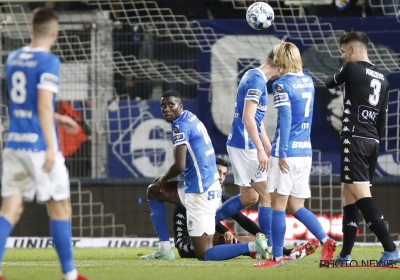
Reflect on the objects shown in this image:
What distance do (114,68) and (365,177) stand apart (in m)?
6.71

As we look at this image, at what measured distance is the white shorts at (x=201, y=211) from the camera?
8781 mm

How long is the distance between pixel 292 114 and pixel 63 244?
290cm

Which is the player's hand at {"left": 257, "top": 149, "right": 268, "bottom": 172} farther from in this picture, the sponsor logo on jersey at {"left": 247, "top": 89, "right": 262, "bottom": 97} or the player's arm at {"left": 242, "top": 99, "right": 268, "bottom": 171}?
the sponsor logo on jersey at {"left": 247, "top": 89, "right": 262, "bottom": 97}

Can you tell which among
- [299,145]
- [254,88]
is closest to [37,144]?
[299,145]

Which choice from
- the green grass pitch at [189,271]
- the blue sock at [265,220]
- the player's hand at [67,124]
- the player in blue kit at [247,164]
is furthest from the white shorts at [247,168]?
the player's hand at [67,124]

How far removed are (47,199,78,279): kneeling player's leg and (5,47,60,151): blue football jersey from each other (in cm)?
44

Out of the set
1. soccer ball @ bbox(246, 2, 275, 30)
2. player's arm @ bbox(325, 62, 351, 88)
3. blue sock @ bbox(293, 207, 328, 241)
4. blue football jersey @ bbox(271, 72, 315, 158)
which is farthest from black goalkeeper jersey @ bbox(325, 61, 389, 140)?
soccer ball @ bbox(246, 2, 275, 30)

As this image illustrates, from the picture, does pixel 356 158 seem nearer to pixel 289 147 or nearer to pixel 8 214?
pixel 289 147

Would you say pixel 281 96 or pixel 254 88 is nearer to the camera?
pixel 281 96

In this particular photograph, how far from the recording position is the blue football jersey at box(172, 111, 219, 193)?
29.1 ft

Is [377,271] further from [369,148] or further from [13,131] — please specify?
[13,131]

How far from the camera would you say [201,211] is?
880 cm

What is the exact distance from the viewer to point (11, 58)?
6848 mm

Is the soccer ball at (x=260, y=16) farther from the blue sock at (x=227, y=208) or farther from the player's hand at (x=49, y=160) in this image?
the player's hand at (x=49, y=160)
